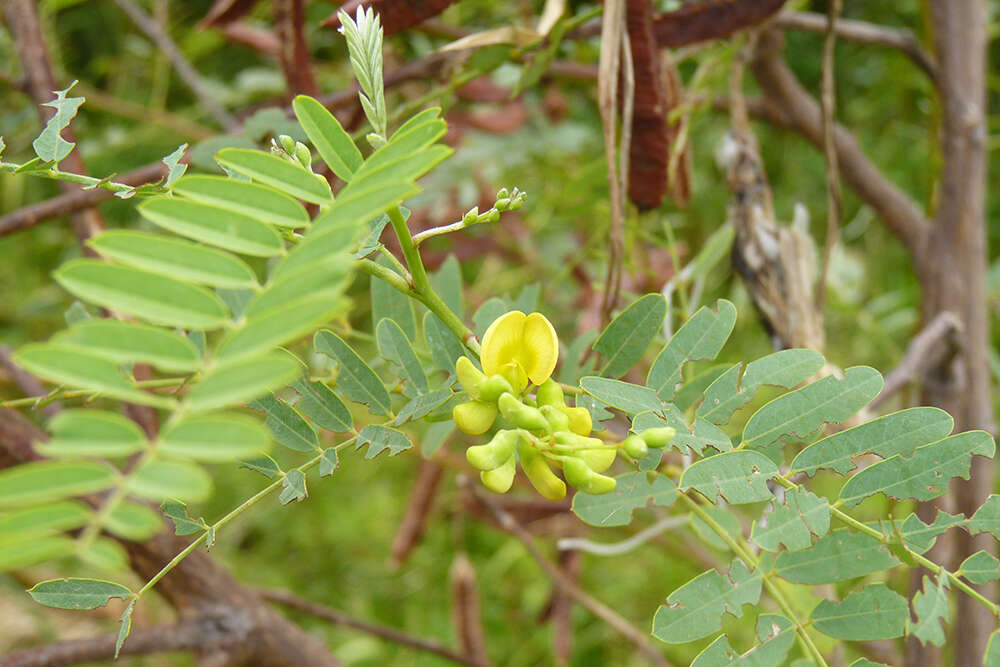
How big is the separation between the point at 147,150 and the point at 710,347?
1083mm

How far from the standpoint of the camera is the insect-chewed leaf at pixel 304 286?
0.20m

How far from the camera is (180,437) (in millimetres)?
185

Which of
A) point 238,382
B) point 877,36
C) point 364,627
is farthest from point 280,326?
point 877,36

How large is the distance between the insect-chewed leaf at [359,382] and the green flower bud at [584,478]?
119mm

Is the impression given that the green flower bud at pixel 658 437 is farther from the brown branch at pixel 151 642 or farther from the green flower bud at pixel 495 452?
the brown branch at pixel 151 642

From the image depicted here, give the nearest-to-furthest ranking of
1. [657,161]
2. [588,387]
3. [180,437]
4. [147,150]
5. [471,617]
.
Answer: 1. [180,437]
2. [588,387]
3. [657,161]
4. [471,617]
5. [147,150]

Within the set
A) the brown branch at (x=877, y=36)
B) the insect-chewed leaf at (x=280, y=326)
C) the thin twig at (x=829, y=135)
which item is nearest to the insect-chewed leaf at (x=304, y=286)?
the insect-chewed leaf at (x=280, y=326)

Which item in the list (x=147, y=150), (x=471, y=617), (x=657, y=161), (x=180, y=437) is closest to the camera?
(x=180, y=437)

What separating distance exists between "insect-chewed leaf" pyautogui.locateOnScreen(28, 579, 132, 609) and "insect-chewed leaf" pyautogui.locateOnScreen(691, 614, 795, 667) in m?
0.23

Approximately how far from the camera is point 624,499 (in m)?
0.34

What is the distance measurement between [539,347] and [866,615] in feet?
0.58

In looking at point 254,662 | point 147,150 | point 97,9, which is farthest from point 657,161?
point 97,9

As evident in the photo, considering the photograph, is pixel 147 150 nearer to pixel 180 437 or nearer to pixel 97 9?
pixel 97 9

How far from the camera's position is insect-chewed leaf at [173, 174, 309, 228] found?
24 centimetres
